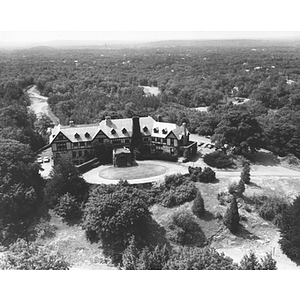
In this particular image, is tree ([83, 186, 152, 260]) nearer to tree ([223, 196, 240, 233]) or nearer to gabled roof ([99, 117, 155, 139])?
tree ([223, 196, 240, 233])

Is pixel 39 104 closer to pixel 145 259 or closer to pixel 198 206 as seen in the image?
pixel 198 206

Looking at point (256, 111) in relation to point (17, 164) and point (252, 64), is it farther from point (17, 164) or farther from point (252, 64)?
point (252, 64)

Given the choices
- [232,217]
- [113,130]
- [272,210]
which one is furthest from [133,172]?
[272,210]

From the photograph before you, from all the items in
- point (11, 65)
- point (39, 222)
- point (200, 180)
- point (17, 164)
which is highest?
point (11, 65)

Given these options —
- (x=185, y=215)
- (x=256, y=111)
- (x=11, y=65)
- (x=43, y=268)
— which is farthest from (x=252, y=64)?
(x=43, y=268)

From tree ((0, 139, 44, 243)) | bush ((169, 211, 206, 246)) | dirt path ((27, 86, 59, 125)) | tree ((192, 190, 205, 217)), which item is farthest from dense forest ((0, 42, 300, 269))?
bush ((169, 211, 206, 246))
